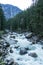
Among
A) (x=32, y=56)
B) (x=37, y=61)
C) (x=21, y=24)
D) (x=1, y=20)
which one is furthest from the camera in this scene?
(x=21, y=24)

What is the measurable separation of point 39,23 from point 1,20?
23.1 meters

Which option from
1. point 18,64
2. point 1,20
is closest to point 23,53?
point 18,64

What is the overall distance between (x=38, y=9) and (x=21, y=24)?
40.7m

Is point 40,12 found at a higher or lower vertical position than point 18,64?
higher

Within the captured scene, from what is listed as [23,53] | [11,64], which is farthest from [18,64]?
[23,53]

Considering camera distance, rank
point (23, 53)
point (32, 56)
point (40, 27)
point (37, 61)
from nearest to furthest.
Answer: point (37, 61) → point (32, 56) → point (23, 53) → point (40, 27)

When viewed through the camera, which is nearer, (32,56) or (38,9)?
(32,56)

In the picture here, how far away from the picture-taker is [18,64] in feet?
67.4

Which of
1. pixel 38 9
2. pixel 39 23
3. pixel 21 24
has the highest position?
pixel 38 9

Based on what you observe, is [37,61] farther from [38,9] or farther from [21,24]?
[21,24]

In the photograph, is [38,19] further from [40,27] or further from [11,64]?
[11,64]

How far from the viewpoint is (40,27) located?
44.4m

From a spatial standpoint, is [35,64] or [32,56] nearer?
[35,64]

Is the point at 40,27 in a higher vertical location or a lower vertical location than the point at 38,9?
lower
